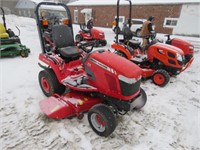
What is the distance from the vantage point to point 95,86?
2.78m

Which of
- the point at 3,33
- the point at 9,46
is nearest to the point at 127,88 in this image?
the point at 9,46

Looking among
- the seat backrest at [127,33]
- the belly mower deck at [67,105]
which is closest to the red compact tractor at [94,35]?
the seat backrest at [127,33]

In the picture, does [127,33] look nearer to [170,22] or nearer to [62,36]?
[62,36]

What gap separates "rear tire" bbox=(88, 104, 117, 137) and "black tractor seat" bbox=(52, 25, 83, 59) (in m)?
1.35

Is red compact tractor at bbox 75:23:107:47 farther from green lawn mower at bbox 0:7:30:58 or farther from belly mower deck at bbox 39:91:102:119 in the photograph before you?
belly mower deck at bbox 39:91:102:119

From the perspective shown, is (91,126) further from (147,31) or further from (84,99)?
(147,31)

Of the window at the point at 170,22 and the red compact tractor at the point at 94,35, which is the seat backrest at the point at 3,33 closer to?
the red compact tractor at the point at 94,35

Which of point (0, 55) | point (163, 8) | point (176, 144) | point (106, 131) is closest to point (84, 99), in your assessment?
point (106, 131)

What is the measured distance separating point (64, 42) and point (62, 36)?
0.13 meters

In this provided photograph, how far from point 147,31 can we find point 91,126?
541cm

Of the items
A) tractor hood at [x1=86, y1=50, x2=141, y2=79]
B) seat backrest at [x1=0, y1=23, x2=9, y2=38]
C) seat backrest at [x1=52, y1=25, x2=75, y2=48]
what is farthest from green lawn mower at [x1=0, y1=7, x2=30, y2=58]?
tractor hood at [x1=86, y1=50, x2=141, y2=79]

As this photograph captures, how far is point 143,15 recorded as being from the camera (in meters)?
16.0

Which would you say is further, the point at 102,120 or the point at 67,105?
the point at 67,105

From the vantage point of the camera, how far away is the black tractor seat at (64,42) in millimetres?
3447
